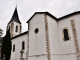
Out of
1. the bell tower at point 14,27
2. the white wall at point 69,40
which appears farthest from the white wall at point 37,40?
the bell tower at point 14,27

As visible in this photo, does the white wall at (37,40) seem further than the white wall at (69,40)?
Yes

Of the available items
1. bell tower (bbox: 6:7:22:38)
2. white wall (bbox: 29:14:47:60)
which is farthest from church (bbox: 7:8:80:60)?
bell tower (bbox: 6:7:22:38)

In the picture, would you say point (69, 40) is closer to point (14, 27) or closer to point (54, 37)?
point (54, 37)

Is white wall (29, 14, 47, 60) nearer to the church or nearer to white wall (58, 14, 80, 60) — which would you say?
the church

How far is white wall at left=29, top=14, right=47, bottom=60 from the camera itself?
9.16m

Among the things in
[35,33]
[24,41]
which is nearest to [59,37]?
[35,33]

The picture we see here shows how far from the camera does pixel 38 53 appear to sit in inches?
371

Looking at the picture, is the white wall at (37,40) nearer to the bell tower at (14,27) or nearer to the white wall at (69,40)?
the white wall at (69,40)

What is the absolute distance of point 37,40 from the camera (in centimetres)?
1008

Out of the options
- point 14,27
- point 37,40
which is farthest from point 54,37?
point 14,27

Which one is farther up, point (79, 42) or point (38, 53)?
point (79, 42)

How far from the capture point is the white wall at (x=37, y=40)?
361 inches

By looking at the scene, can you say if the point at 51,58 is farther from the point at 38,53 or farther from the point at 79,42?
the point at 79,42

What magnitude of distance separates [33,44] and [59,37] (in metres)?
3.53
